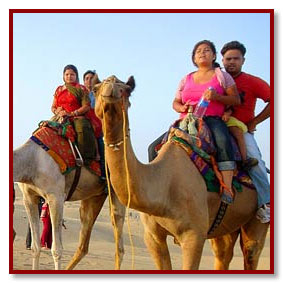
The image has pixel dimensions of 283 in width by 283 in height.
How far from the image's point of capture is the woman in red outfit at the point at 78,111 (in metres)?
7.62

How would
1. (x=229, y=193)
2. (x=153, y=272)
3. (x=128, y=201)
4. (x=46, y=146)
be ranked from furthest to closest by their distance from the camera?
(x=46, y=146) → (x=229, y=193) → (x=153, y=272) → (x=128, y=201)

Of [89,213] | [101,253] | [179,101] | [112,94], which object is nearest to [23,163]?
[89,213]

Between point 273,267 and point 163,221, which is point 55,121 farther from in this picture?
point 273,267

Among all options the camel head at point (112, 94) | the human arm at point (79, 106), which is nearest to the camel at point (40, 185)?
the human arm at point (79, 106)

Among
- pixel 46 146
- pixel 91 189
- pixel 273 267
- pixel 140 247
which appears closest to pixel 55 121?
pixel 46 146

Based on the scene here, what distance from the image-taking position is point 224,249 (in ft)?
20.2

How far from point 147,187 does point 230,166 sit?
40.4 inches

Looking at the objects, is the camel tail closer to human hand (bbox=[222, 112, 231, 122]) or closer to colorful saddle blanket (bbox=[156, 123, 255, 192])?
colorful saddle blanket (bbox=[156, 123, 255, 192])

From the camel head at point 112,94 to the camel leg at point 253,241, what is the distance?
218 centimetres

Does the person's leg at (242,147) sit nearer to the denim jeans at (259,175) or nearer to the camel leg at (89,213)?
the denim jeans at (259,175)

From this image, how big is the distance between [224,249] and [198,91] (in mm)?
1843

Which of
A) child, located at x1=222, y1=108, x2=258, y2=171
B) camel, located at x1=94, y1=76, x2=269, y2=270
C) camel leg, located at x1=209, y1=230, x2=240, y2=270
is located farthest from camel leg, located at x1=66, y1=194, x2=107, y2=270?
child, located at x1=222, y1=108, x2=258, y2=171

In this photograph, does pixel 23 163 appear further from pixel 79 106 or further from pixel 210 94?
pixel 210 94

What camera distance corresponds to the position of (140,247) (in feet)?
58.0
